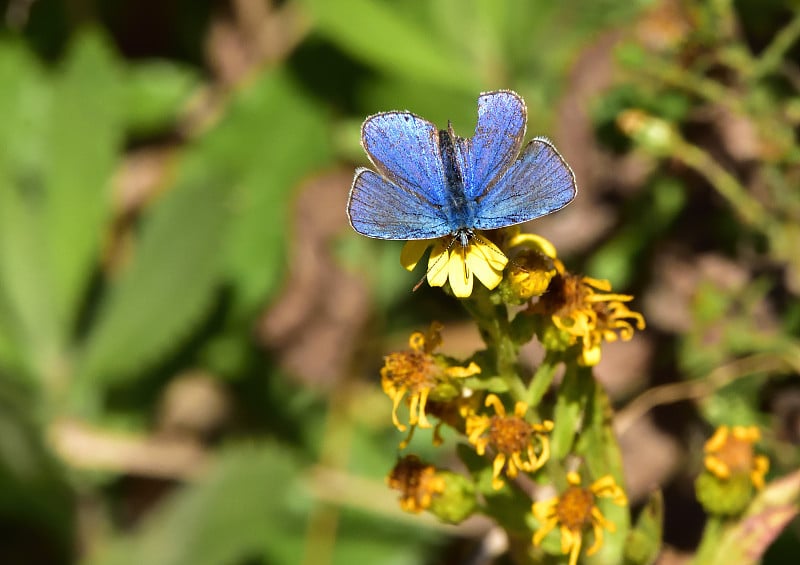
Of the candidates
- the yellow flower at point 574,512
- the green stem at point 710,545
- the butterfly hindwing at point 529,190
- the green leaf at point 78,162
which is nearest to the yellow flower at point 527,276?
the butterfly hindwing at point 529,190

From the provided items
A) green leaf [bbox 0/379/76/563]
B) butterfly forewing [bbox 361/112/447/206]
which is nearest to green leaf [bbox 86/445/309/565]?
green leaf [bbox 0/379/76/563]

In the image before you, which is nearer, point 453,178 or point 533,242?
point 453,178

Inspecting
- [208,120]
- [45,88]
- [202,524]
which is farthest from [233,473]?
[45,88]

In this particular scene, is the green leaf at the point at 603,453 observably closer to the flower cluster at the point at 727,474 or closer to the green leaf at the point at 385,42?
the flower cluster at the point at 727,474

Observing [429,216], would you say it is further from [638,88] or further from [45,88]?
[45,88]

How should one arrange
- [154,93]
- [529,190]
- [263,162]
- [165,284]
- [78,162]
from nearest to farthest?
[529,190] < [165,284] < [78,162] < [263,162] < [154,93]

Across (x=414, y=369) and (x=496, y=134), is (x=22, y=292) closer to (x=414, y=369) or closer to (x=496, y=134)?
(x=414, y=369)

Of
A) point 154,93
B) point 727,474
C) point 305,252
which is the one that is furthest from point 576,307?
point 154,93
